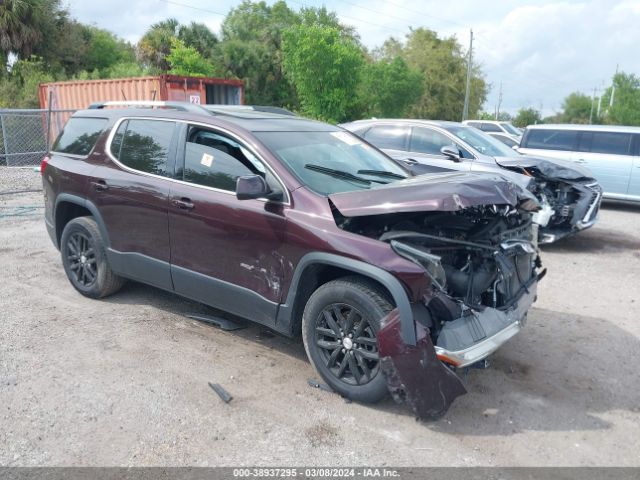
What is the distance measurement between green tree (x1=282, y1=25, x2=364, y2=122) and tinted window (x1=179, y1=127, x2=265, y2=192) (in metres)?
26.1

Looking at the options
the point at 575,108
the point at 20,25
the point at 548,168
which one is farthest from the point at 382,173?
the point at 575,108

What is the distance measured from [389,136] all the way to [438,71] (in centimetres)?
3796

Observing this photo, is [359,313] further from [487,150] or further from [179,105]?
[487,150]

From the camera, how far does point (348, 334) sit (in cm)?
378

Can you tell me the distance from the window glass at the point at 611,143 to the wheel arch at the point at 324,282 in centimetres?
1020

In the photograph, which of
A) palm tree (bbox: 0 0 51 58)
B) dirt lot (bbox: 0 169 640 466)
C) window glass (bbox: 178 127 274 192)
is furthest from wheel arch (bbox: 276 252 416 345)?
palm tree (bbox: 0 0 51 58)

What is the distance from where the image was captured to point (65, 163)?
5.69 m

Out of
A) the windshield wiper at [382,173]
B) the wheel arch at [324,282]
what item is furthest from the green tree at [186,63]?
the wheel arch at [324,282]

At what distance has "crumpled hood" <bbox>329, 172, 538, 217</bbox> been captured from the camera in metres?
3.57

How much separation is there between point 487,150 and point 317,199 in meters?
6.09

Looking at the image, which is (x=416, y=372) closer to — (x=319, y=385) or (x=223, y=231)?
(x=319, y=385)

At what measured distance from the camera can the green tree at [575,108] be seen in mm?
91625

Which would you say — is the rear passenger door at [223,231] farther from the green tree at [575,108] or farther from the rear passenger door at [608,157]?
the green tree at [575,108]

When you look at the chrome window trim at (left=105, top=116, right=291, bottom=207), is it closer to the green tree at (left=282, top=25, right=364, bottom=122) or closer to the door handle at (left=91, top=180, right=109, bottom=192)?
the door handle at (left=91, top=180, right=109, bottom=192)
